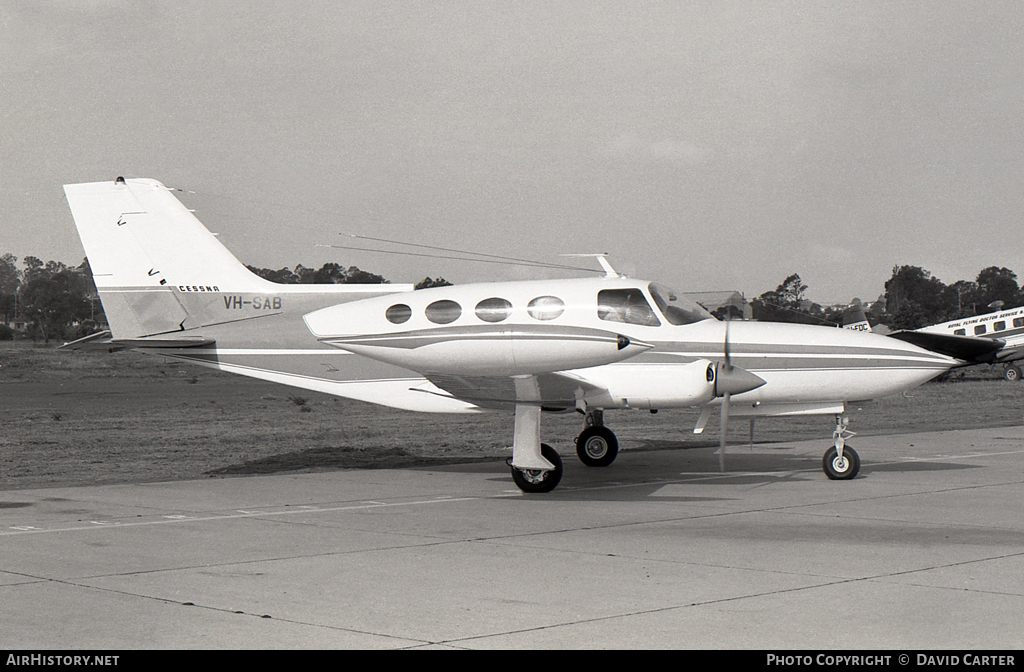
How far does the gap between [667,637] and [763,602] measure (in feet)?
3.89

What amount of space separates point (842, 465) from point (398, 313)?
6.50 metres

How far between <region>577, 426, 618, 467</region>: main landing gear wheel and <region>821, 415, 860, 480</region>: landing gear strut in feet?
11.4

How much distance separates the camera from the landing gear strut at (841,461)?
1438 centimetres

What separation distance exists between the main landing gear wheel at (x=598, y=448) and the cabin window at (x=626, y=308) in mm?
3204

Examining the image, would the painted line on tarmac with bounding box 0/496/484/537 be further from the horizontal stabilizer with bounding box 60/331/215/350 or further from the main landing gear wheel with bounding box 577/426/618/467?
the horizontal stabilizer with bounding box 60/331/215/350

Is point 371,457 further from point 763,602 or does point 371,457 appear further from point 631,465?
point 763,602

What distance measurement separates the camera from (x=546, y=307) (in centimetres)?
1307

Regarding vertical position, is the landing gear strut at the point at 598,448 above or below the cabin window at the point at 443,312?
below

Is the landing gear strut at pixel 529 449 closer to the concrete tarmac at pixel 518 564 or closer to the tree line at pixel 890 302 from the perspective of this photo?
the concrete tarmac at pixel 518 564

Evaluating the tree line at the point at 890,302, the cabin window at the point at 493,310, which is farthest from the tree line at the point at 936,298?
the cabin window at the point at 493,310

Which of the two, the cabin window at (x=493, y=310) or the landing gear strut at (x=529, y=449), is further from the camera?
the landing gear strut at (x=529, y=449)

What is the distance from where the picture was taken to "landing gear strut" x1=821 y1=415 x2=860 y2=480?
14.4 m
